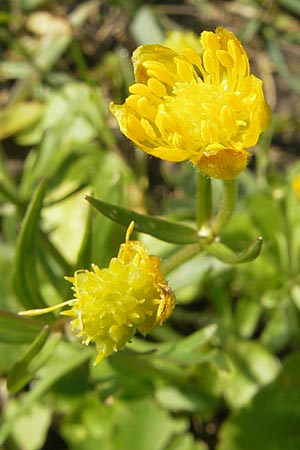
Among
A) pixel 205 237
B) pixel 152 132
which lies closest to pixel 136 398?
pixel 205 237

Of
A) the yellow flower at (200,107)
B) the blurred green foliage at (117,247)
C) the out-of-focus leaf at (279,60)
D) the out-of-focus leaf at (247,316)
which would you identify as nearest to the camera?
the yellow flower at (200,107)

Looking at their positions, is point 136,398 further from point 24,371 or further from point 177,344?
point 24,371

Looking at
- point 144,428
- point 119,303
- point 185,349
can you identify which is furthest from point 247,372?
point 119,303

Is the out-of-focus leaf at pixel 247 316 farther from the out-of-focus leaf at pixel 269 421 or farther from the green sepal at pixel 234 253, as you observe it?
the green sepal at pixel 234 253

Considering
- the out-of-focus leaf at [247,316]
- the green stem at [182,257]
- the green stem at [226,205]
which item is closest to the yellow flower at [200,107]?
the green stem at [226,205]

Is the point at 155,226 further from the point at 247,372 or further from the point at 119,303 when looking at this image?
the point at 247,372

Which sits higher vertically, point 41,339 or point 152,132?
point 152,132
